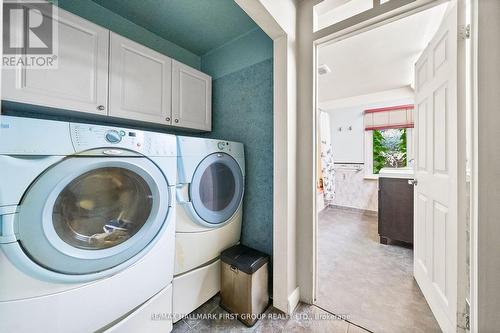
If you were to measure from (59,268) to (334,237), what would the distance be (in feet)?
8.93

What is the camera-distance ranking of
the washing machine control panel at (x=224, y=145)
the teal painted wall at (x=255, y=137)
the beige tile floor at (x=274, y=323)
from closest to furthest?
the beige tile floor at (x=274, y=323)
the washing machine control panel at (x=224, y=145)
the teal painted wall at (x=255, y=137)

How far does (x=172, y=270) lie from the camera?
1.16 meters

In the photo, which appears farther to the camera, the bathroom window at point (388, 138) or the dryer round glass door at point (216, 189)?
the bathroom window at point (388, 138)

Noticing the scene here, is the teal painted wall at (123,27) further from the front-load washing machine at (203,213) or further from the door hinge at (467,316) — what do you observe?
the door hinge at (467,316)

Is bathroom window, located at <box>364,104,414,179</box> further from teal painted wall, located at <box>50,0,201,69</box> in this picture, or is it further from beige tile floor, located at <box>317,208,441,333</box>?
teal painted wall, located at <box>50,0,201,69</box>

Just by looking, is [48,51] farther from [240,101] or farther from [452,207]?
[452,207]

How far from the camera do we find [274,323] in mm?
1251

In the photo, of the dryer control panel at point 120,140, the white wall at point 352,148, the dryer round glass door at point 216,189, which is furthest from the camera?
the white wall at point 352,148

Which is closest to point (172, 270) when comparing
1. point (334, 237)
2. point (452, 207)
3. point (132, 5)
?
point (452, 207)

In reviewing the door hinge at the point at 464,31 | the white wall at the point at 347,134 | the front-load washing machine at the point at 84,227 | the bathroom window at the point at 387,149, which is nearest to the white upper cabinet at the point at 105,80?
the front-load washing machine at the point at 84,227

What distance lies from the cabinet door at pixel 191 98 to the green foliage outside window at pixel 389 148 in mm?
3343

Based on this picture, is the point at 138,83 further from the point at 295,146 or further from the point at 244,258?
the point at 244,258

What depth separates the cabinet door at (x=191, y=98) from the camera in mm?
1639

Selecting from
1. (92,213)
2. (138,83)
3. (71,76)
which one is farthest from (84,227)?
(138,83)
